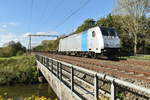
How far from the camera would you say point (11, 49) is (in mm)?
63438

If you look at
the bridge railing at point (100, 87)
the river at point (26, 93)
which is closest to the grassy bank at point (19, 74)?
the river at point (26, 93)

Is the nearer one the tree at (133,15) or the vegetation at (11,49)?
the tree at (133,15)

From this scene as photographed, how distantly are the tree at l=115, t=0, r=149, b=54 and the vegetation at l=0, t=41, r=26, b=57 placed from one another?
4377cm

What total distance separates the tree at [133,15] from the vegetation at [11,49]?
4377cm

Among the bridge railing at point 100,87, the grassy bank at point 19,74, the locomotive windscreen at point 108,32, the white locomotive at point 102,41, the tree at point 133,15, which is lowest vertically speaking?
the grassy bank at point 19,74

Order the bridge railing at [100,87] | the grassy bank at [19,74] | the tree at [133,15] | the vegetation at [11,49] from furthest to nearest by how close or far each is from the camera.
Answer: the vegetation at [11,49], the tree at [133,15], the grassy bank at [19,74], the bridge railing at [100,87]

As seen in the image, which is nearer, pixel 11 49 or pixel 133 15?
pixel 133 15

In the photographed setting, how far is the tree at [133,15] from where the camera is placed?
27.7m

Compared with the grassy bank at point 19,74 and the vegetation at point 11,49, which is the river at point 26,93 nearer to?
the grassy bank at point 19,74

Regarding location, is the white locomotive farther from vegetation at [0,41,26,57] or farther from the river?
vegetation at [0,41,26,57]

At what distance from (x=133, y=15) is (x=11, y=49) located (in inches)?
1902

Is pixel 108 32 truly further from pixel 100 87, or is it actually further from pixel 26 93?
pixel 100 87

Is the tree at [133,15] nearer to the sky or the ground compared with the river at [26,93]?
nearer to the sky

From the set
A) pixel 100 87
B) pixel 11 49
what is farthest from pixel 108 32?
pixel 11 49
